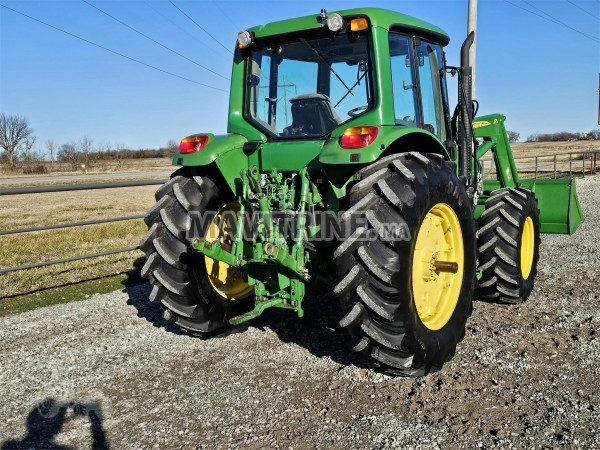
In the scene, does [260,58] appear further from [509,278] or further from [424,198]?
[509,278]

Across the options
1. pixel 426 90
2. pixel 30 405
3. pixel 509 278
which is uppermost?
pixel 426 90

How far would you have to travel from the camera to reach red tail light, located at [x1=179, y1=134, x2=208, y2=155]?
4.32 m

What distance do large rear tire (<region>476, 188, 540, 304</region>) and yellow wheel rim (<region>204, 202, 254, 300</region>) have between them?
2.33 meters

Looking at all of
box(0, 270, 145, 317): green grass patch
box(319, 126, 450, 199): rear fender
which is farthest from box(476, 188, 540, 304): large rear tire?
box(0, 270, 145, 317): green grass patch

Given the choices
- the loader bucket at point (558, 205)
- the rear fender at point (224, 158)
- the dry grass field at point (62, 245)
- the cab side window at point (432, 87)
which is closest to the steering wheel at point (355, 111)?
the cab side window at point (432, 87)

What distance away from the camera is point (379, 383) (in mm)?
3682

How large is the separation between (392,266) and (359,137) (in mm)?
861

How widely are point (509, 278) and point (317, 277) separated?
2.18 metres

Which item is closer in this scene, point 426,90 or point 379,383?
point 379,383

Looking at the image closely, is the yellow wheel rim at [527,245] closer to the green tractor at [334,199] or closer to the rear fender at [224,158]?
the green tractor at [334,199]

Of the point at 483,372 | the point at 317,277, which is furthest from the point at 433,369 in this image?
the point at 317,277

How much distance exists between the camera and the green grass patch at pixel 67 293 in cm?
603

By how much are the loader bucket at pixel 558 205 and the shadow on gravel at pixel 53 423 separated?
19.7 ft

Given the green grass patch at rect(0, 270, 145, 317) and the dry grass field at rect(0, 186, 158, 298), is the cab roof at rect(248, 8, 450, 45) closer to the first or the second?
the green grass patch at rect(0, 270, 145, 317)
